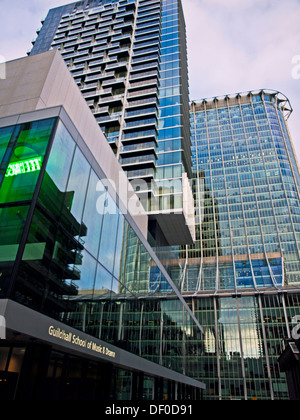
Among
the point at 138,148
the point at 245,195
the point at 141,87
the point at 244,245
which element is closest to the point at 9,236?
the point at 138,148

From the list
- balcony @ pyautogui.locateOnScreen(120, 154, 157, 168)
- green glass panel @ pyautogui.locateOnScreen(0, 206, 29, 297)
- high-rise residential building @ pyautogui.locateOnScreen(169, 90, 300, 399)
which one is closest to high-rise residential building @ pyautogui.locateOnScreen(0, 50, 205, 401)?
green glass panel @ pyautogui.locateOnScreen(0, 206, 29, 297)

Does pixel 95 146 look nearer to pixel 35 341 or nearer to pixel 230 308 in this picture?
pixel 35 341

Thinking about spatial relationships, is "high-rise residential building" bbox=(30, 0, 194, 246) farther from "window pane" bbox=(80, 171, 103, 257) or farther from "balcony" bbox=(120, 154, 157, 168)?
"window pane" bbox=(80, 171, 103, 257)

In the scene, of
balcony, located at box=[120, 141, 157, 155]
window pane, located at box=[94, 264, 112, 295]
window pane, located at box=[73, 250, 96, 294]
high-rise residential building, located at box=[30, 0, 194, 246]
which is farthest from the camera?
balcony, located at box=[120, 141, 157, 155]

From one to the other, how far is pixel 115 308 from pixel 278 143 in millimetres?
119614

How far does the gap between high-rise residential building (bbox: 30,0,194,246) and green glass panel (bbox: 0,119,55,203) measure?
104 feet

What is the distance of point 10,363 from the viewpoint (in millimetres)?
10883

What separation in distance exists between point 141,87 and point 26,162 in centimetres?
4983

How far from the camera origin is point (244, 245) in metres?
104

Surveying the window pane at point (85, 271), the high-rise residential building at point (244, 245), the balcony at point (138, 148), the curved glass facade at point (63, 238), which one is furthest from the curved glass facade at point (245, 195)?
the window pane at point (85, 271)

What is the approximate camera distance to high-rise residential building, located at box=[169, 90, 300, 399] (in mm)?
74500
